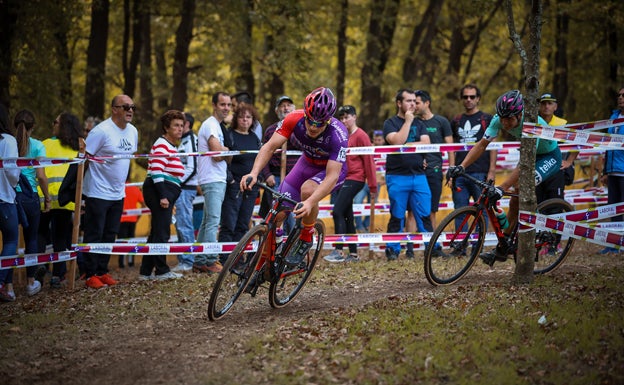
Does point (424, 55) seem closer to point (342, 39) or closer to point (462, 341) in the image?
point (342, 39)

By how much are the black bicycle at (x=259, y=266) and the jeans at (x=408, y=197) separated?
3757 millimetres

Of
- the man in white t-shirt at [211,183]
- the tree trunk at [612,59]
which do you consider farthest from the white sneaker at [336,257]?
the tree trunk at [612,59]

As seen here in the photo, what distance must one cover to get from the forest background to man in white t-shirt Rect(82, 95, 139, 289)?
6.32m

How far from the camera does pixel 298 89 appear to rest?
75.4 feet

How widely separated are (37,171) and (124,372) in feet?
15.7

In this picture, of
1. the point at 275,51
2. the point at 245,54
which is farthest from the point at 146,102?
the point at 275,51

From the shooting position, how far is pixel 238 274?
7477 millimetres

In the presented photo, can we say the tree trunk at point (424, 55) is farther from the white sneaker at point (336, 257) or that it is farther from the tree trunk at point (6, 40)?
the white sneaker at point (336, 257)

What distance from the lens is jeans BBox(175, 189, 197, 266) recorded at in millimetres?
11508

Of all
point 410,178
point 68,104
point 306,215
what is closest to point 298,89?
point 68,104

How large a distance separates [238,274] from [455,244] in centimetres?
291

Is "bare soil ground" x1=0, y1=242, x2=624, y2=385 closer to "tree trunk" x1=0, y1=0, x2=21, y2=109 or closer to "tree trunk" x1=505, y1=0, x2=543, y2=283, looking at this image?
"tree trunk" x1=505, y1=0, x2=543, y2=283

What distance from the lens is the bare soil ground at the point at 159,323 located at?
20.5 ft

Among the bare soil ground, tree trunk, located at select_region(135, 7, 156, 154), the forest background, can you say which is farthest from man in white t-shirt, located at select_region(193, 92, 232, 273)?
tree trunk, located at select_region(135, 7, 156, 154)
